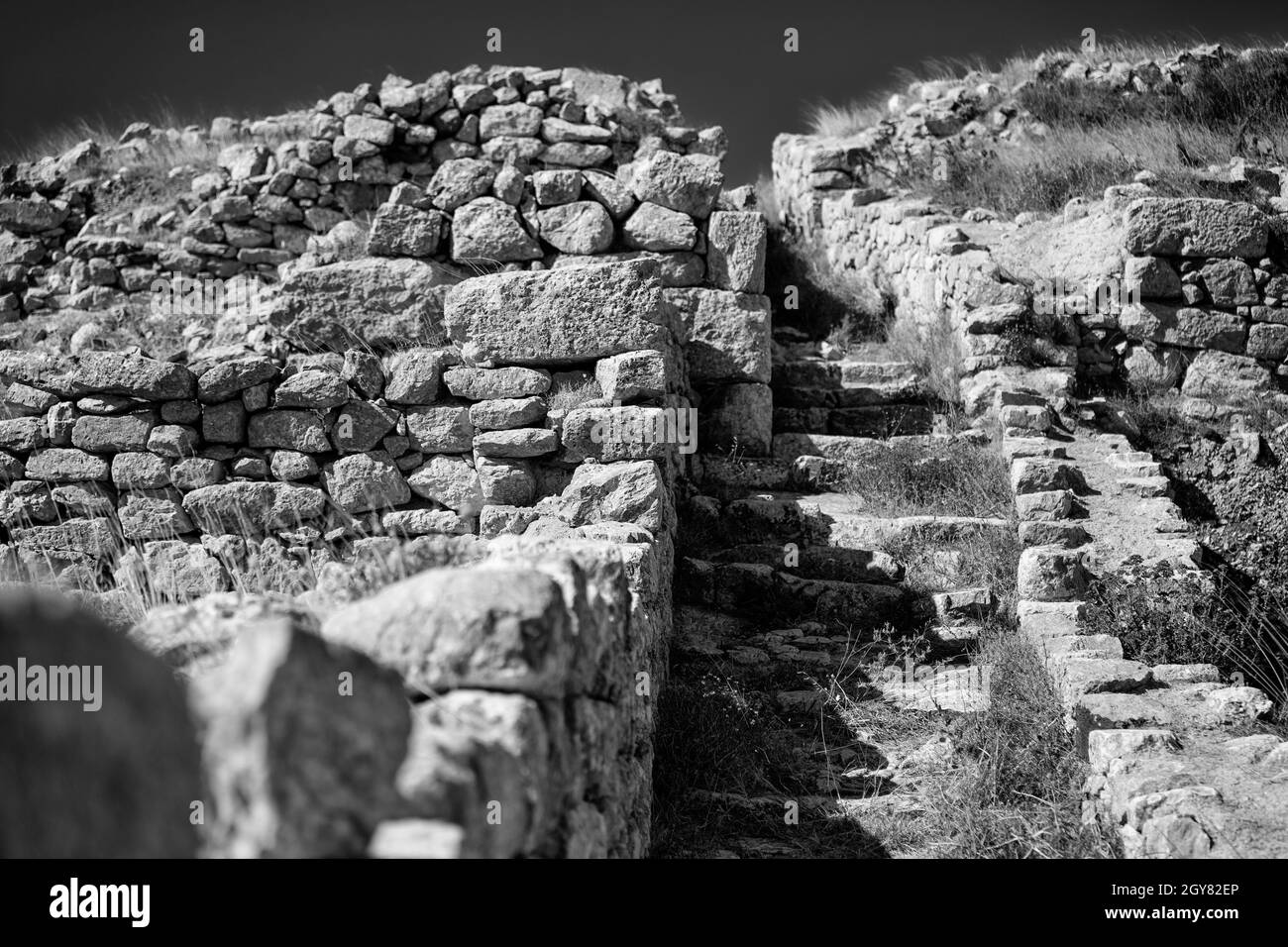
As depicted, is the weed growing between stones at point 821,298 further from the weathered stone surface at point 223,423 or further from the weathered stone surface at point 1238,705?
the weathered stone surface at point 1238,705

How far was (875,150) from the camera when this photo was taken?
512 inches

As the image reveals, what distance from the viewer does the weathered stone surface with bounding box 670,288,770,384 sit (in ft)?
26.7

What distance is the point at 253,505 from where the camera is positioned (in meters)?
6.98

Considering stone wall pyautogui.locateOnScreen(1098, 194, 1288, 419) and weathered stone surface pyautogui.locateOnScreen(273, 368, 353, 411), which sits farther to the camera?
stone wall pyautogui.locateOnScreen(1098, 194, 1288, 419)

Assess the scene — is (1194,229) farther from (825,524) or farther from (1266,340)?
(825,524)

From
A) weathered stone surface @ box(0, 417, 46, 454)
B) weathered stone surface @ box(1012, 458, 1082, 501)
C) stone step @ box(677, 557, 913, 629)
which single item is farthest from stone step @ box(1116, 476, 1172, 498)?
weathered stone surface @ box(0, 417, 46, 454)

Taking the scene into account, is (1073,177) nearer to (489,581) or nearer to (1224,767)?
(1224,767)

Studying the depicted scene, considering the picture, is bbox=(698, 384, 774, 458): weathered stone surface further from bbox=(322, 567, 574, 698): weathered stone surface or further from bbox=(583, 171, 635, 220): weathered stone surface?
bbox=(322, 567, 574, 698): weathered stone surface

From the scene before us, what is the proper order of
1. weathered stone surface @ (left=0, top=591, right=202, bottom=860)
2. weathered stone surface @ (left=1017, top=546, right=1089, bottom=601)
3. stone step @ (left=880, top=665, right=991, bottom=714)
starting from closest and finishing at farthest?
weathered stone surface @ (left=0, top=591, right=202, bottom=860), stone step @ (left=880, top=665, right=991, bottom=714), weathered stone surface @ (left=1017, top=546, right=1089, bottom=601)

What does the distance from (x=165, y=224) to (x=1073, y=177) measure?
9247 millimetres

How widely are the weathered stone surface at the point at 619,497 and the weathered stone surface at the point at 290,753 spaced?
4210 mm
